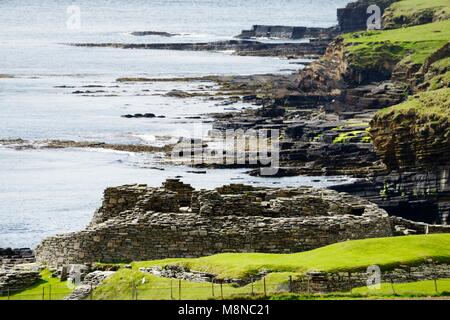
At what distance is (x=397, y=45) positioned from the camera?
174m

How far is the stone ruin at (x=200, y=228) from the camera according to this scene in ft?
138

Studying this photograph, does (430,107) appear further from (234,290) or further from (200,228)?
(234,290)

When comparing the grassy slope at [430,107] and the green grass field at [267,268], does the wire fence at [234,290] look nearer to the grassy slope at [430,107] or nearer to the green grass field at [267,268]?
the green grass field at [267,268]

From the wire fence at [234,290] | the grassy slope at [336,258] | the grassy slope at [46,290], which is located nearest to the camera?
the wire fence at [234,290]

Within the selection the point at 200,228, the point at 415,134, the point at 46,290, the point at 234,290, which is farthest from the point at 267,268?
the point at 415,134

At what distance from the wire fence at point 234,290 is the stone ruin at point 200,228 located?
18.4 feet

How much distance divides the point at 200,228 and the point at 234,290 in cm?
736

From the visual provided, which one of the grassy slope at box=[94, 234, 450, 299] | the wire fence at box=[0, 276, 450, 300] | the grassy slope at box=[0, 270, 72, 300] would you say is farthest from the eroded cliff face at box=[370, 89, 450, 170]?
the wire fence at box=[0, 276, 450, 300]

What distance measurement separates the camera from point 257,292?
3441cm

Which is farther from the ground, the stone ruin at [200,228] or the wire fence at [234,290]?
the stone ruin at [200,228]

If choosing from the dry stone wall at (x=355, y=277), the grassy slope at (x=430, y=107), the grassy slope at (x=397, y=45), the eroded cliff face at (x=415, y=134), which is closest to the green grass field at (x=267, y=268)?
the dry stone wall at (x=355, y=277)

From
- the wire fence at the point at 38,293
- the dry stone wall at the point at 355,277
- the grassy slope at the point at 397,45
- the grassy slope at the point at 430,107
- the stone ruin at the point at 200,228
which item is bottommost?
the wire fence at the point at 38,293

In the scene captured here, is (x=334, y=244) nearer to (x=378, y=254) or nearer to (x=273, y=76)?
(x=378, y=254)

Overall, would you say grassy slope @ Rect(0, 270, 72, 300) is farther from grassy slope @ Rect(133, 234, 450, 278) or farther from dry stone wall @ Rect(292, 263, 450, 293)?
dry stone wall @ Rect(292, 263, 450, 293)
